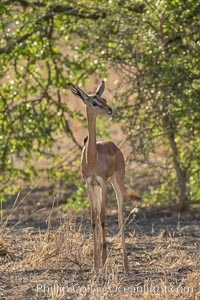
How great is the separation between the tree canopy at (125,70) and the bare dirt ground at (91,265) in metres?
1.15

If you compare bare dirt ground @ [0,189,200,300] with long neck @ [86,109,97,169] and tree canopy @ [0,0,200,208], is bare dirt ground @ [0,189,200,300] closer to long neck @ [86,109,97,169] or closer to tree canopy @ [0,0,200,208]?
long neck @ [86,109,97,169]

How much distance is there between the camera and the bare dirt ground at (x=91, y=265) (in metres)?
6.31

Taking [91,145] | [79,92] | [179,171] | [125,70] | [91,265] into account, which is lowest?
[91,265]

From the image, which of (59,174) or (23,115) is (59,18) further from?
(59,174)

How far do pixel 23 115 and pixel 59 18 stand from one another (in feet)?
4.69

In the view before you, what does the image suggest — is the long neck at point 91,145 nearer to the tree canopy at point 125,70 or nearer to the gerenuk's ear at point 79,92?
the gerenuk's ear at point 79,92

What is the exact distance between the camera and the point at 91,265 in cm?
775

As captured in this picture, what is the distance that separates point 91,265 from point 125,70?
3906 mm

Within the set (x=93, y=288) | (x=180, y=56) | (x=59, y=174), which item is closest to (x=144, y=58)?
(x=180, y=56)

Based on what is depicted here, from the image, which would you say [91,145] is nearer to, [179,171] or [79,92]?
[79,92]

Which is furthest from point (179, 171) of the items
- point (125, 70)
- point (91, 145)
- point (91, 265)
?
point (91, 265)

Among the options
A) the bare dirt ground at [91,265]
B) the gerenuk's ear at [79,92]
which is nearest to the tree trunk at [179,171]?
the bare dirt ground at [91,265]

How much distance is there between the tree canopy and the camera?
1031 cm

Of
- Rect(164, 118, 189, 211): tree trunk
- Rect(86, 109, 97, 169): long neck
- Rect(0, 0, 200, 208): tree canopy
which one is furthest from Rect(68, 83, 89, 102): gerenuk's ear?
Rect(164, 118, 189, 211): tree trunk
